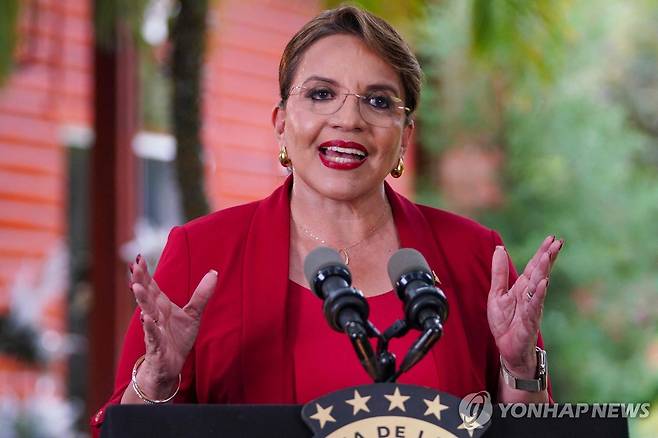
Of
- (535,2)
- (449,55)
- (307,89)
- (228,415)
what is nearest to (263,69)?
(449,55)

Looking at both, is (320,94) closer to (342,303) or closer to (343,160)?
(343,160)

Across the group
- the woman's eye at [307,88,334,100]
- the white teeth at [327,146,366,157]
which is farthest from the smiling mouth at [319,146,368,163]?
the woman's eye at [307,88,334,100]

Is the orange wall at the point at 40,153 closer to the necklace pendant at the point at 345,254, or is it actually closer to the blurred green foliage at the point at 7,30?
the blurred green foliage at the point at 7,30

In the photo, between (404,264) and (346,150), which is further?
(346,150)

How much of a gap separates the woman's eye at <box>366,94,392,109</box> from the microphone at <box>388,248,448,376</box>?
2.16ft

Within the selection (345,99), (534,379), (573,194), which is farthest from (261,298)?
(573,194)

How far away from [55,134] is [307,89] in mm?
5061

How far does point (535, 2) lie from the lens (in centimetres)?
430

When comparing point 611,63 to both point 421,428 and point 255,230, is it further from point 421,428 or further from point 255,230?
point 421,428

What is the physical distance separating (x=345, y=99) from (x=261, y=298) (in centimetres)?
48

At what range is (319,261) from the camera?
6.15 ft

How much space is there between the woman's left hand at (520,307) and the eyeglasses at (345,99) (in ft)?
1.42

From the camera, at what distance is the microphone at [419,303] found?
1.79 metres

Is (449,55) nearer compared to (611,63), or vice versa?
(449,55)
